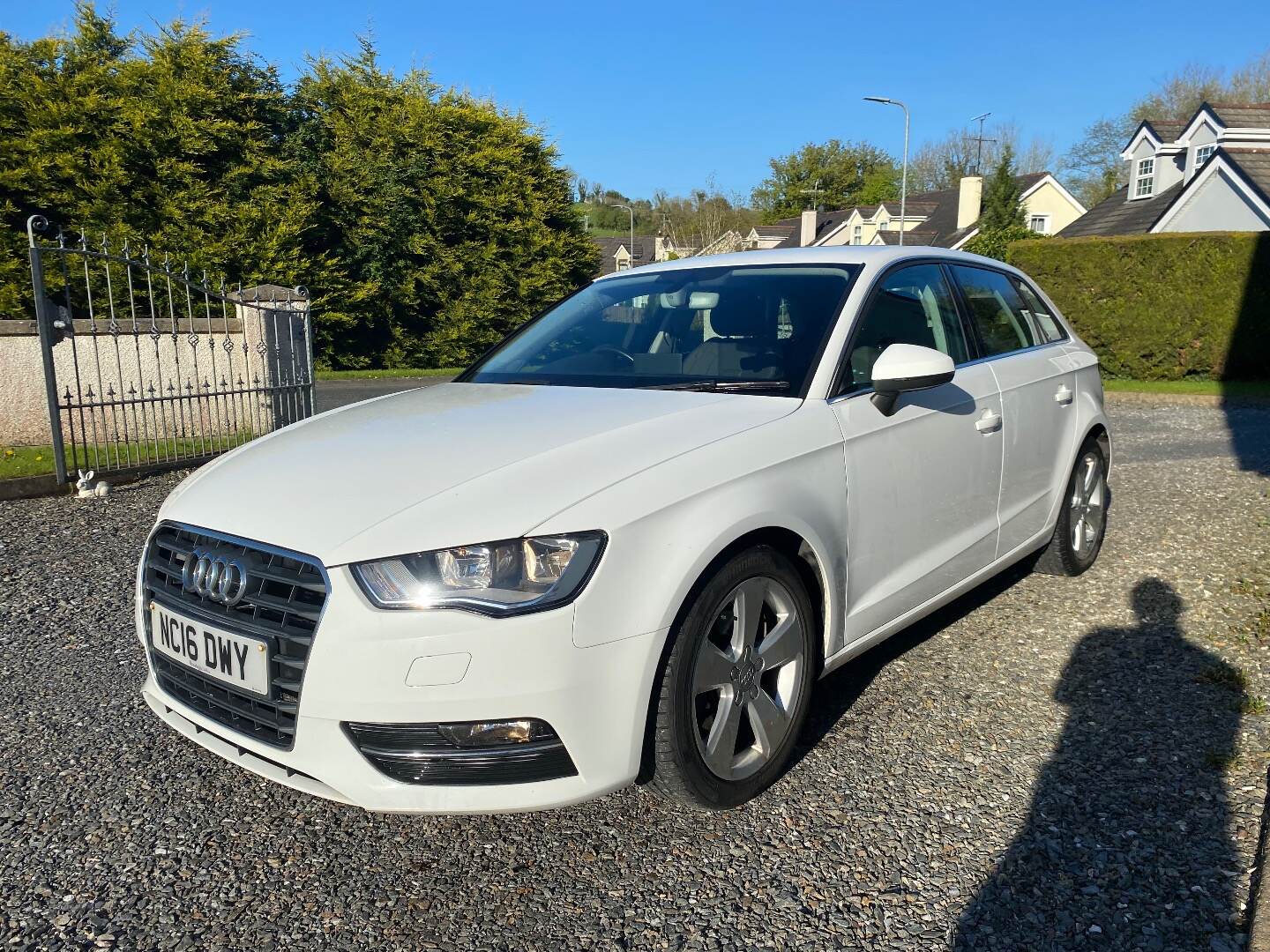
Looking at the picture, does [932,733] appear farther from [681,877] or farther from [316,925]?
[316,925]

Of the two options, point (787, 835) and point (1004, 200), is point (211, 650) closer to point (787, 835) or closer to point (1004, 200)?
point (787, 835)

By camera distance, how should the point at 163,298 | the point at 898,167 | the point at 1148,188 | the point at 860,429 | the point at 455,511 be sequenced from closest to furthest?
1. the point at 455,511
2. the point at 860,429
3. the point at 163,298
4. the point at 1148,188
5. the point at 898,167

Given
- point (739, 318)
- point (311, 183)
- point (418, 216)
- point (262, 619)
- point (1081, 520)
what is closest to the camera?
point (262, 619)

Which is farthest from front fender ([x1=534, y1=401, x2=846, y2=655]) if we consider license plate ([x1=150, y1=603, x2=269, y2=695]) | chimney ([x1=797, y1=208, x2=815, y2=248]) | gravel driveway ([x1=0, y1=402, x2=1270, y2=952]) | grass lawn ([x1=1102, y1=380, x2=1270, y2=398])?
chimney ([x1=797, y1=208, x2=815, y2=248])

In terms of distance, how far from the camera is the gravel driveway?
2.32 metres

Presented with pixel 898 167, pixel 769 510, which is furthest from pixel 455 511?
pixel 898 167

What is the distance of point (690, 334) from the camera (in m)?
3.62

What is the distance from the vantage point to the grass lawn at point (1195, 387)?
14445 millimetres

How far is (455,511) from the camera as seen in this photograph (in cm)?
232

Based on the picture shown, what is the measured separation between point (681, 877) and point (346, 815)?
3.39 ft

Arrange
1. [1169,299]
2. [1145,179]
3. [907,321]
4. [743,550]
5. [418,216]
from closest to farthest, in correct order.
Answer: [743,550]
[907,321]
[1169,299]
[418,216]
[1145,179]

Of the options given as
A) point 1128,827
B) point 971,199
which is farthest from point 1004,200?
point 1128,827

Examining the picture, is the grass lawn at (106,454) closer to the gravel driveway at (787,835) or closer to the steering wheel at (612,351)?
the gravel driveway at (787,835)

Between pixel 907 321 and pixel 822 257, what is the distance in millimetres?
422
